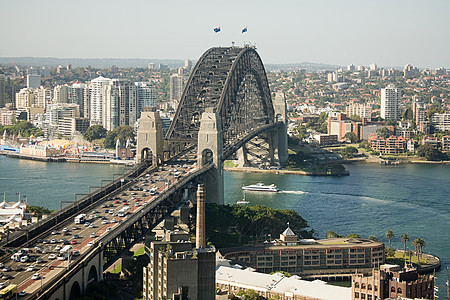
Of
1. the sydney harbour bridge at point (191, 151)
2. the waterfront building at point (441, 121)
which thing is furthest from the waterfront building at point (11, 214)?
the waterfront building at point (441, 121)

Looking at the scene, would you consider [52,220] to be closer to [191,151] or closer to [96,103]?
[191,151]

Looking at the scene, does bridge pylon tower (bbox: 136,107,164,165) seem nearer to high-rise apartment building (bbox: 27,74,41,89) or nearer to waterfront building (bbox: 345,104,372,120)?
waterfront building (bbox: 345,104,372,120)

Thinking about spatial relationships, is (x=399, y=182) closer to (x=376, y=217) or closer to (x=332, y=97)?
(x=376, y=217)

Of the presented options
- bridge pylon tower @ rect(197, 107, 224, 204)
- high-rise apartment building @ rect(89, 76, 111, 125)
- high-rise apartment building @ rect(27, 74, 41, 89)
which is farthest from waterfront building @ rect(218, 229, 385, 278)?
high-rise apartment building @ rect(27, 74, 41, 89)

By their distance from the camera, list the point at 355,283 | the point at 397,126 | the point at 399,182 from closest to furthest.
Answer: the point at 355,283
the point at 399,182
the point at 397,126

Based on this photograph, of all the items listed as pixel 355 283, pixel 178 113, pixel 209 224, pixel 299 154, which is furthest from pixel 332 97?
pixel 355 283
